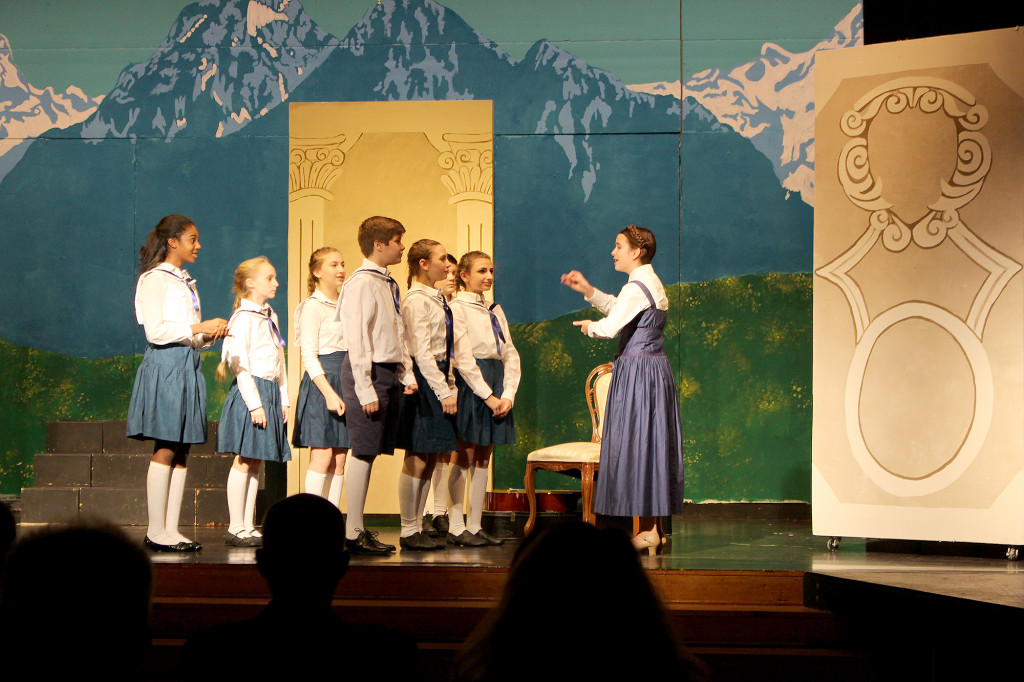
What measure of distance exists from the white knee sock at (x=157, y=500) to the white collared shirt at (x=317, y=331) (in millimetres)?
833

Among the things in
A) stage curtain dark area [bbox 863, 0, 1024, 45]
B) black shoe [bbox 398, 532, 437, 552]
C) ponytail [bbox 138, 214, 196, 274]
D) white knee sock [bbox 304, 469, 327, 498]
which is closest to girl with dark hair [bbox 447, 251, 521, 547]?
black shoe [bbox 398, 532, 437, 552]

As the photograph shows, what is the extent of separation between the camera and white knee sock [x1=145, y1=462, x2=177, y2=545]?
403 cm

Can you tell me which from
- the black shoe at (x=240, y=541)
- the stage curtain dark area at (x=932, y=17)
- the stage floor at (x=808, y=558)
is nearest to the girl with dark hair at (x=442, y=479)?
the stage floor at (x=808, y=558)

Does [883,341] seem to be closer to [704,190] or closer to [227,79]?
[704,190]

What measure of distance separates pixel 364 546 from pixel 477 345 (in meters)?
1.14

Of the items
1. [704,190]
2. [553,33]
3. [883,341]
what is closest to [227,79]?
[553,33]

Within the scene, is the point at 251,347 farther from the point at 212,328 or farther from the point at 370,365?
the point at 370,365

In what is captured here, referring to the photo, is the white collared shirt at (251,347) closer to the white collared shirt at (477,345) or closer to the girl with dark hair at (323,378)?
the girl with dark hair at (323,378)

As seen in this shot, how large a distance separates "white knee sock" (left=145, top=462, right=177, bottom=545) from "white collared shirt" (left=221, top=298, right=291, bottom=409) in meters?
0.51

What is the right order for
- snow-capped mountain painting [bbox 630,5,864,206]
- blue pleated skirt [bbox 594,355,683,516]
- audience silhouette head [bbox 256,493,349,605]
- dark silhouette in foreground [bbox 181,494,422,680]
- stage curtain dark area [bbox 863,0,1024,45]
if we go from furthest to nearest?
snow-capped mountain painting [bbox 630,5,864,206], stage curtain dark area [bbox 863,0,1024,45], blue pleated skirt [bbox 594,355,683,516], audience silhouette head [bbox 256,493,349,605], dark silhouette in foreground [bbox 181,494,422,680]

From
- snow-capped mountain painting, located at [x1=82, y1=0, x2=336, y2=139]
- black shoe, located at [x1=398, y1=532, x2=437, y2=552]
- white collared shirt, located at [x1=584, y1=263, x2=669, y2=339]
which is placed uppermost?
snow-capped mountain painting, located at [x1=82, y1=0, x2=336, y2=139]

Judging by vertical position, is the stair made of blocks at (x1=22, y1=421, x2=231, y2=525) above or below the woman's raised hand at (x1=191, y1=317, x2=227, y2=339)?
below

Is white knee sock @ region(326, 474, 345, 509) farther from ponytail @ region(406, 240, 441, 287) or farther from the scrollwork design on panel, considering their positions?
the scrollwork design on panel

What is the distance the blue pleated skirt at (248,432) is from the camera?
14.5 feet
